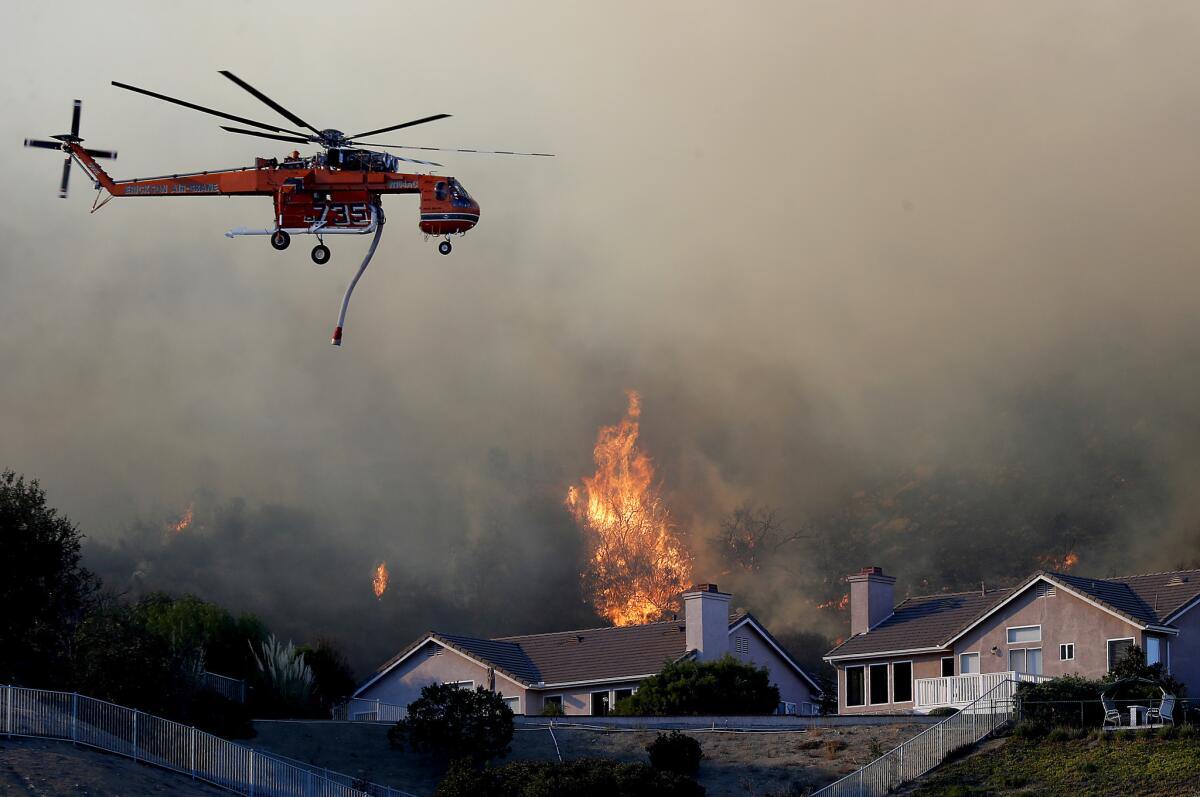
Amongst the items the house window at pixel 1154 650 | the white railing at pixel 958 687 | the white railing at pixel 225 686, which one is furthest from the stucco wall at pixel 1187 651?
the white railing at pixel 225 686

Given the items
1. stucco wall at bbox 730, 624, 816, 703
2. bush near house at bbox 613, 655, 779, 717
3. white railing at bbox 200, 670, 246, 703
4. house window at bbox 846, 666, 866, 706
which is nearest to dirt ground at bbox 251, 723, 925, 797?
white railing at bbox 200, 670, 246, 703

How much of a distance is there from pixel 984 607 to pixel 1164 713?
47.0ft

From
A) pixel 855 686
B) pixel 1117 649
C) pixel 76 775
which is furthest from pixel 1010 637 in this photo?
pixel 76 775

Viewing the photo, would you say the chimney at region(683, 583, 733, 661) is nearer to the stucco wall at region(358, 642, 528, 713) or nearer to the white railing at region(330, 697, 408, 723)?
the stucco wall at region(358, 642, 528, 713)

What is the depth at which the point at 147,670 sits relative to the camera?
6009 centimetres

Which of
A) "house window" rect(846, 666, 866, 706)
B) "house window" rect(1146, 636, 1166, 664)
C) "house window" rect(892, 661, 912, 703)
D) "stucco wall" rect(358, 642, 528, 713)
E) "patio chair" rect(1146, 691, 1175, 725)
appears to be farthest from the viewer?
"stucco wall" rect(358, 642, 528, 713)

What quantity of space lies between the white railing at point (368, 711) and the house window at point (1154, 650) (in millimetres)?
29207

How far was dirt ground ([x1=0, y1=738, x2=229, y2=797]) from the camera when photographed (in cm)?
4841

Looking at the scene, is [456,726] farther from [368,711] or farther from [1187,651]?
[1187,651]

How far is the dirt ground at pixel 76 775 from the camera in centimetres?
4841

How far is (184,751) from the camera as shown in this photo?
53.7m

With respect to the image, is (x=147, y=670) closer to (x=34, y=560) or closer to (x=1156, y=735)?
(x=34, y=560)

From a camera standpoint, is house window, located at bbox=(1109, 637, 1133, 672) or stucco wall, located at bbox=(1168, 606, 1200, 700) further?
stucco wall, located at bbox=(1168, 606, 1200, 700)

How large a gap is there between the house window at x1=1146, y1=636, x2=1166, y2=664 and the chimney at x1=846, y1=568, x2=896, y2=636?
14.1 m
